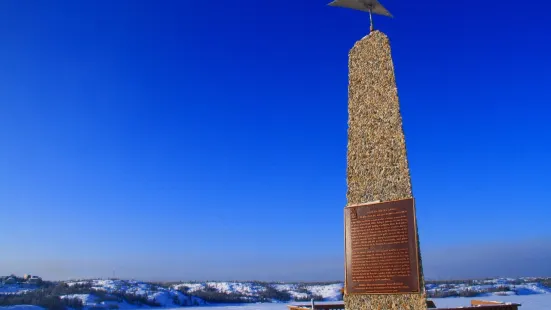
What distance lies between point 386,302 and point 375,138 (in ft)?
8.13

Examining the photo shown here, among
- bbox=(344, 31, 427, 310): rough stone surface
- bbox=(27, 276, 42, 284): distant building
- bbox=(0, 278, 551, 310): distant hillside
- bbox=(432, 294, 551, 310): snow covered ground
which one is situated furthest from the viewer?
bbox=(27, 276, 42, 284): distant building

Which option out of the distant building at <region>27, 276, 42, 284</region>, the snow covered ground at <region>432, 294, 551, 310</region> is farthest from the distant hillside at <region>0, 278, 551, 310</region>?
the snow covered ground at <region>432, 294, 551, 310</region>

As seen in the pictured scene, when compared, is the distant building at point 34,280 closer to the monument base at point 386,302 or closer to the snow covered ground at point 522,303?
the snow covered ground at point 522,303

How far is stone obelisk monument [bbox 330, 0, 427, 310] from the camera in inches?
254

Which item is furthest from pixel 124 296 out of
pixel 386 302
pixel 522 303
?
pixel 386 302

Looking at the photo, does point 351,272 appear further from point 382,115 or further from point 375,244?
point 382,115

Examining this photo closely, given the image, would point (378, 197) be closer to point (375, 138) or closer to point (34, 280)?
point (375, 138)

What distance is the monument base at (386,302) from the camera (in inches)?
245

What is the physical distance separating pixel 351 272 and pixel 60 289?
47013mm

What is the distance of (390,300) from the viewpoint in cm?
656

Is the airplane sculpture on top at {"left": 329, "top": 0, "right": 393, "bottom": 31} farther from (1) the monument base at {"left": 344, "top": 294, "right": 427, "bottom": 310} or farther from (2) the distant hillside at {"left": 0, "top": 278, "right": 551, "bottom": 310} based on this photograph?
(2) the distant hillside at {"left": 0, "top": 278, "right": 551, "bottom": 310}

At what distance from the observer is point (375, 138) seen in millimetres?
7320

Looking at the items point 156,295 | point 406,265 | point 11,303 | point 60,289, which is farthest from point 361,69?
point 60,289

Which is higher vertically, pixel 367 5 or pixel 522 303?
pixel 367 5
